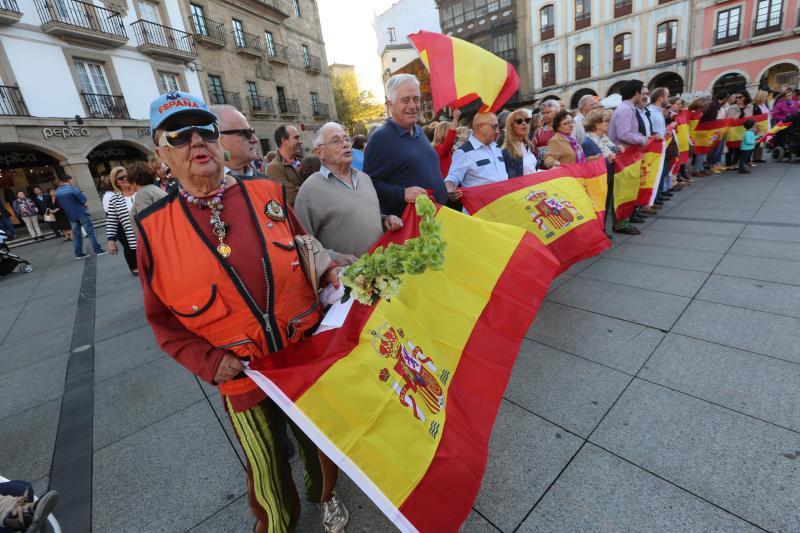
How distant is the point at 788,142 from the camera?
396 inches

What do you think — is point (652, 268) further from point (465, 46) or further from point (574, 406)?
point (465, 46)

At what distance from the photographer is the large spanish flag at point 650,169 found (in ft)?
19.9

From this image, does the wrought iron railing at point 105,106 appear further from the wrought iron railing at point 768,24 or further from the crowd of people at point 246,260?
the wrought iron railing at point 768,24

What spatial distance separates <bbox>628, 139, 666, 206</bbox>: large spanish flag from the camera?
606 centimetres

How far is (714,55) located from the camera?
22281 millimetres

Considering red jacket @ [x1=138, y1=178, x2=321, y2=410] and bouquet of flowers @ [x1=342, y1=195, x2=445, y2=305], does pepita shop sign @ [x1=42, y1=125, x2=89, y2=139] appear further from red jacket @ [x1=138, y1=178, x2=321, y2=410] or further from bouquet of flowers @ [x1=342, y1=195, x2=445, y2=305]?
bouquet of flowers @ [x1=342, y1=195, x2=445, y2=305]

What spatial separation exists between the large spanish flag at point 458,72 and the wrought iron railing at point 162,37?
65.0 feet

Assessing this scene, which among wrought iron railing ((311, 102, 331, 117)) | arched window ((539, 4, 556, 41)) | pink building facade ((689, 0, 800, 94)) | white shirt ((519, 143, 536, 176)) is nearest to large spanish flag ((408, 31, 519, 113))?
white shirt ((519, 143, 536, 176))

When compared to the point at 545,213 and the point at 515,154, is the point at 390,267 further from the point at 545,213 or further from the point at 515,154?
the point at 515,154

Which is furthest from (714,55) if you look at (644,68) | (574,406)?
(574,406)

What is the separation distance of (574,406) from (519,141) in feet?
10.1

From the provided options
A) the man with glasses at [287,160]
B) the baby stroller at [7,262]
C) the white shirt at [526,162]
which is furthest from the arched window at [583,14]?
the baby stroller at [7,262]

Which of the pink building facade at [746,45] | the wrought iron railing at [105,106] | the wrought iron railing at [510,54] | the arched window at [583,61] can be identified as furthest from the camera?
the wrought iron railing at [510,54]

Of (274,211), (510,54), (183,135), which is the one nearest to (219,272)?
(274,211)
